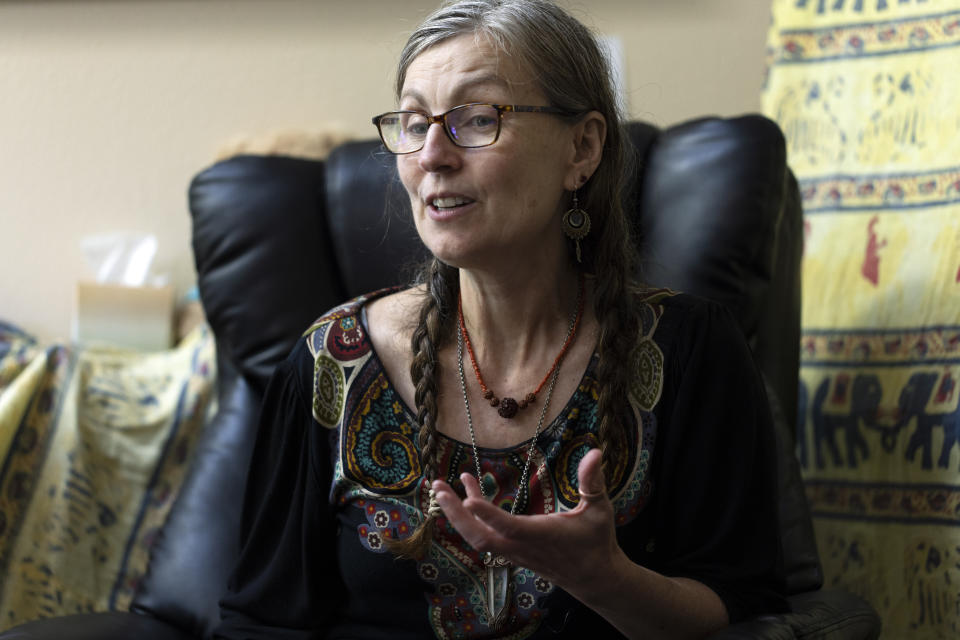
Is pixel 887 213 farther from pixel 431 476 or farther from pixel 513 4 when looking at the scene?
pixel 431 476

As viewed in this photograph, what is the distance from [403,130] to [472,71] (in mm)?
112

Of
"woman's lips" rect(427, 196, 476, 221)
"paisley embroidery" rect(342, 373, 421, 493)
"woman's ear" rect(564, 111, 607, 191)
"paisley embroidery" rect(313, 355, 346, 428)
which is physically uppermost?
"woman's ear" rect(564, 111, 607, 191)

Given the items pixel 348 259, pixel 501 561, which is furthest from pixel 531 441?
pixel 348 259

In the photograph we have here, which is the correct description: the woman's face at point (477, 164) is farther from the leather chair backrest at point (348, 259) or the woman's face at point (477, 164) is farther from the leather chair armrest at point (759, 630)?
the leather chair armrest at point (759, 630)

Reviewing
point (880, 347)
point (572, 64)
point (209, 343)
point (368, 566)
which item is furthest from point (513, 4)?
point (209, 343)

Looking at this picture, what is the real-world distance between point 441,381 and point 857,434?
84 cm

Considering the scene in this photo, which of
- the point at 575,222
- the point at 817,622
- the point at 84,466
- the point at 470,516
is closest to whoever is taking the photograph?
the point at 470,516

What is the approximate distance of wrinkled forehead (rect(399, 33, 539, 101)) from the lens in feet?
3.70

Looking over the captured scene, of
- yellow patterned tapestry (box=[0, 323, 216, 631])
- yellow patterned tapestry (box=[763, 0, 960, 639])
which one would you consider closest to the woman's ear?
yellow patterned tapestry (box=[763, 0, 960, 639])

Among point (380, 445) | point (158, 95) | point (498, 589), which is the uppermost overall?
point (158, 95)

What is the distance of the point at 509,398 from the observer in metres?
1.22

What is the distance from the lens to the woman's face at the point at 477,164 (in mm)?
1120

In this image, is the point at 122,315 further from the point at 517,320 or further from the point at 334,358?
the point at 517,320

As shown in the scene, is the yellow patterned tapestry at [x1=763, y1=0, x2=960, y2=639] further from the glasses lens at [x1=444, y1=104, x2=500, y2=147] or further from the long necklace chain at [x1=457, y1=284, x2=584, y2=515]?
the glasses lens at [x1=444, y1=104, x2=500, y2=147]
